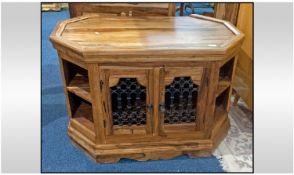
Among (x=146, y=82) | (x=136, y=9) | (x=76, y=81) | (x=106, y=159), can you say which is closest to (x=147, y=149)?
(x=106, y=159)

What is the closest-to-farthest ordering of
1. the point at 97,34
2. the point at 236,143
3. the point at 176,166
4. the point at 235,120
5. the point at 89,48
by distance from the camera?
the point at 89,48 → the point at 97,34 → the point at 176,166 → the point at 236,143 → the point at 235,120

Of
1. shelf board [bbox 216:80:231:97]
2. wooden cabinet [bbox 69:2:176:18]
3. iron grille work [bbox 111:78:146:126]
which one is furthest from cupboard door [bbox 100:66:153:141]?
wooden cabinet [bbox 69:2:176:18]

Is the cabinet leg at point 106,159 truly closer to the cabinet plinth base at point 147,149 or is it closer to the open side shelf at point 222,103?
the cabinet plinth base at point 147,149

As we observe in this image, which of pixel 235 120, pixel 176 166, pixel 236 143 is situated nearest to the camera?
pixel 176 166

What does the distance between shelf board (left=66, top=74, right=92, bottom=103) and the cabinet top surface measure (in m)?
0.24

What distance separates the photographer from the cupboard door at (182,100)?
1208 mm

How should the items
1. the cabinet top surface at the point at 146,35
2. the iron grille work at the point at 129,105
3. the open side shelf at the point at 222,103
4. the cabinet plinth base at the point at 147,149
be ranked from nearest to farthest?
the cabinet top surface at the point at 146,35, the iron grille work at the point at 129,105, the cabinet plinth base at the point at 147,149, the open side shelf at the point at 222,103

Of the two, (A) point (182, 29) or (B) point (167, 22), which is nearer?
(A) point (182, 29)

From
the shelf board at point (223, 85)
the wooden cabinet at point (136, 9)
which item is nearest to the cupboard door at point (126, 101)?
the shelf board at point (223, 85)

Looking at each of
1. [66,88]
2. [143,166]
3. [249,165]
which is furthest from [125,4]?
A: [249,165]

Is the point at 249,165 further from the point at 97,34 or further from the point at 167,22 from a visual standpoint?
the point at 97,34

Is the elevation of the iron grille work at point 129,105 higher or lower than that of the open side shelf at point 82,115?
higher

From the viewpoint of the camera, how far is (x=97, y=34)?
51.5 inches

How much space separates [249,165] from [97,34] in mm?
963
